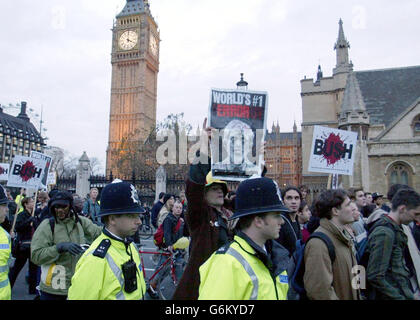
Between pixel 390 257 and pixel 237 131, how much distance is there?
199 cm

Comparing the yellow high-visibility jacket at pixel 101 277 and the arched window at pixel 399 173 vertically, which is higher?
the arched window at pixel 399 173

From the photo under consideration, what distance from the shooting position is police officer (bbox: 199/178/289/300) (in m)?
1.75

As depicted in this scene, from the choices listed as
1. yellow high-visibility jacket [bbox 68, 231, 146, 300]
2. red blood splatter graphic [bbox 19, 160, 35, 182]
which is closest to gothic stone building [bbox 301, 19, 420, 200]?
red blood splatter graphic [bbox 19, 160, 35, 182]

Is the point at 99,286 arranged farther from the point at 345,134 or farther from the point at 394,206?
the point at 345,134

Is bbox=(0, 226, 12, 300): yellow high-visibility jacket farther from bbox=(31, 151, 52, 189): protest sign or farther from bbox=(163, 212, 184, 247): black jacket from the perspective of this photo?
bbox=(31, 151, 52, 189): protest sign

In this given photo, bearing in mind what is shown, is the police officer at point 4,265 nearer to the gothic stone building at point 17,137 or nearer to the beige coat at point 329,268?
the beige coat at point 329,268

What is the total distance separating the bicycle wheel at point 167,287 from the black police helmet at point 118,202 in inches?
169

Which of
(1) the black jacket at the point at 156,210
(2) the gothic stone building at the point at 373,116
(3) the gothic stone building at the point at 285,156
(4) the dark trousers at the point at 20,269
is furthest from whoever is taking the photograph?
(3) the gothic stone building at the point at 285,156

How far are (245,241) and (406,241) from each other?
217 cm

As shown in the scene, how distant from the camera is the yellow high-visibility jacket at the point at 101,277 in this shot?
2.12 meters

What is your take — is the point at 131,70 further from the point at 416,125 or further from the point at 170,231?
the point at 170,231

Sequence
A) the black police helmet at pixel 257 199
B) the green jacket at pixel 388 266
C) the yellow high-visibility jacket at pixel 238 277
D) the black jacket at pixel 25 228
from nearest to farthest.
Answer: the yellow high-visibility jacket at pixel 238 277
the black police helmet at pixel 257 199
the green jacket at pixel 388 266
the black jacket at pixel 25 228

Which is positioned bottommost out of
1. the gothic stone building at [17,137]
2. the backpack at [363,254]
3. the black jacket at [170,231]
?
the black jacket at [170,231]

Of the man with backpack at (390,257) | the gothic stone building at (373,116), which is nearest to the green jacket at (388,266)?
the man with backpack at (390,257)
